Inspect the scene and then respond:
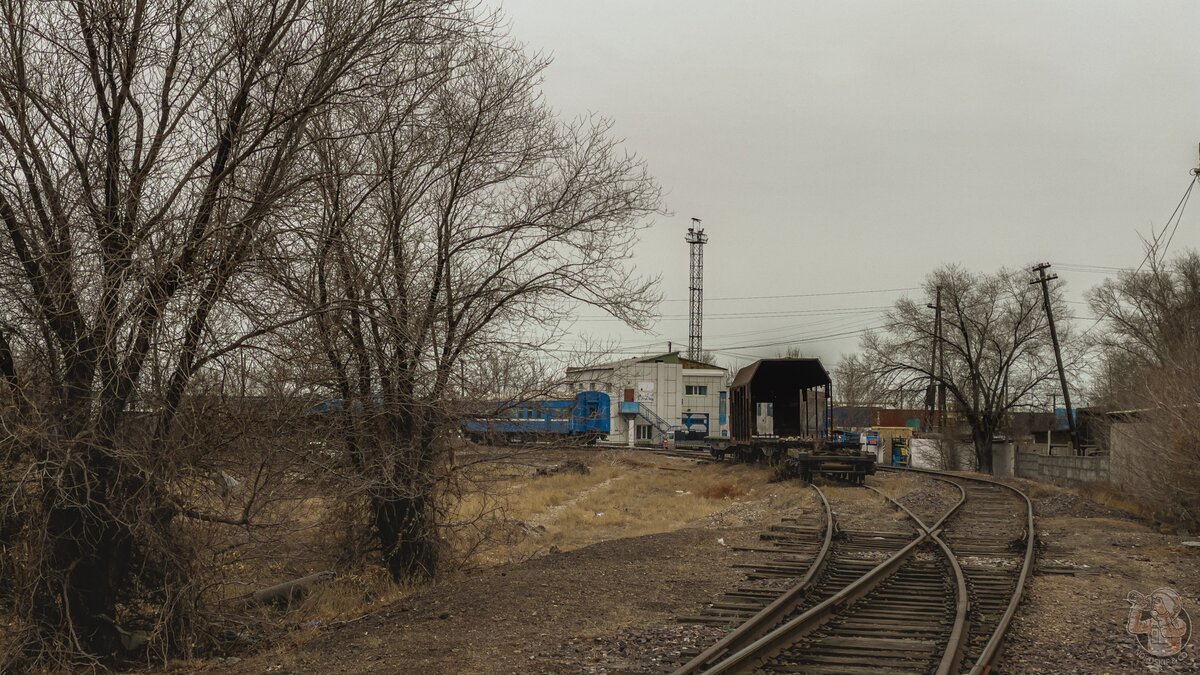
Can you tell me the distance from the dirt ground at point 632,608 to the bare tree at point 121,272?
113 cm

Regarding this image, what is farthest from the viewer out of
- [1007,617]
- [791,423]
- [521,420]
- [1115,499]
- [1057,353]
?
[1057,353]

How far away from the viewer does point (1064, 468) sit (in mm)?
37188

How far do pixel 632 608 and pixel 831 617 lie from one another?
6.43 feet

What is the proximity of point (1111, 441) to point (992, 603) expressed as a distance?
18.8 meters

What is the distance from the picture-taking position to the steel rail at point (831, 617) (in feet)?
22.9

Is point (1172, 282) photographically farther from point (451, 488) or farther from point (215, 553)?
point (215, 553)

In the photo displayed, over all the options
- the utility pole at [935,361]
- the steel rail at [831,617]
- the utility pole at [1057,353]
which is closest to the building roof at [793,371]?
the utility pole at [1057,353]

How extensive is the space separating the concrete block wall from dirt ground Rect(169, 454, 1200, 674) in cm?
1340

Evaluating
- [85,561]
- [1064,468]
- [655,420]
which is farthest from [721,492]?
[655,420]

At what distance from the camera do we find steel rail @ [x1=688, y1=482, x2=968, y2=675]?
6973mm

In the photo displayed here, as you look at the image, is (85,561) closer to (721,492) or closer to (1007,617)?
(1007,617)

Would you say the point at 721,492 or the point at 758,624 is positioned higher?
the point at 721,492

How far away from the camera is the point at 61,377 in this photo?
790 centimetres

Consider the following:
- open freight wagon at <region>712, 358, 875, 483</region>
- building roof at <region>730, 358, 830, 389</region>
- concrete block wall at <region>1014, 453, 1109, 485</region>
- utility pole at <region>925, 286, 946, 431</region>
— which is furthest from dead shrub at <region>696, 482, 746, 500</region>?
utility pole at <region>925, 286, 946, 431</region>
